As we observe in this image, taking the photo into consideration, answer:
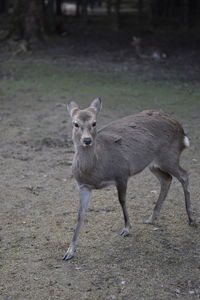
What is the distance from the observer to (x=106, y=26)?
18.5 m

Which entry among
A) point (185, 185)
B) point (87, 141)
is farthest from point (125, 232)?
point (87, 141)

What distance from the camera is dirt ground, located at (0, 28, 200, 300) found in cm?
372

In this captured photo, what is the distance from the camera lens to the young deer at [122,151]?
4105 mm

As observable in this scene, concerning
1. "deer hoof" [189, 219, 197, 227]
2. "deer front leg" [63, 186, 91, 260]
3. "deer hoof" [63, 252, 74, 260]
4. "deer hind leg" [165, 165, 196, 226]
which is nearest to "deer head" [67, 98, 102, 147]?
"deer front leg" [63, 186, 91, 260]

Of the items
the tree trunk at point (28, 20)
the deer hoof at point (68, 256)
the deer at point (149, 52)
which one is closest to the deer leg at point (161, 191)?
the deer hoof at point (68, 256)

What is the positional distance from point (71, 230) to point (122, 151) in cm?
84

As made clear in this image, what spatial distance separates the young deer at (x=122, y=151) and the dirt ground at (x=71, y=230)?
0.21 m

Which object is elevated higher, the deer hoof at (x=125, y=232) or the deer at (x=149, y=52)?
the deer hoof at (x=125, y=232)

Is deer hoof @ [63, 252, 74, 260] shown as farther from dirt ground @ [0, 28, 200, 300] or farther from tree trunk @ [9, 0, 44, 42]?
tree trunk @ [9, 0, 44, 42]

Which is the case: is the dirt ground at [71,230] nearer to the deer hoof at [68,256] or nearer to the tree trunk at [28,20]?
the deer hoof at [68,256]

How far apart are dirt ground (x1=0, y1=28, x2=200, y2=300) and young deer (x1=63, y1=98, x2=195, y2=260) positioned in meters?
0.21

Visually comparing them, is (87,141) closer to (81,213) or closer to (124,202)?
(81,213)

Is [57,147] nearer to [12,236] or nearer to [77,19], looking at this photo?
[12,236]

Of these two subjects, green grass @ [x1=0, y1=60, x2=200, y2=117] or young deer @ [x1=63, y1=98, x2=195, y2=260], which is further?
green grass @ [x1=0, y1=60, x2=200, y2=117]
